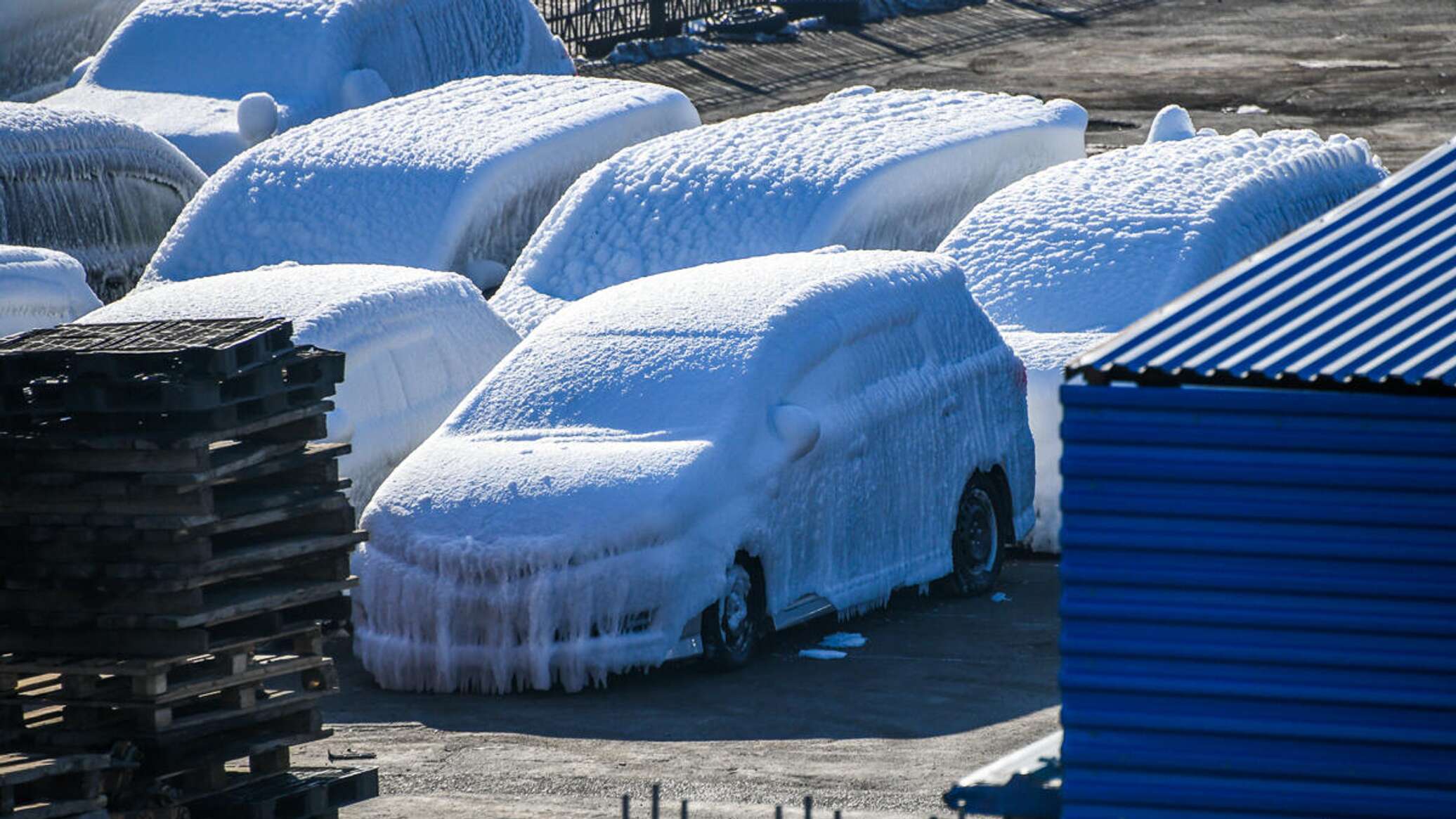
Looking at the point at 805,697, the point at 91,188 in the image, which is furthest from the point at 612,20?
the point at 805,697

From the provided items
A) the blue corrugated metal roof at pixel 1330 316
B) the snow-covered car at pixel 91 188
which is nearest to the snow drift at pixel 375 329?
the snow-covered car at pixel 91 188

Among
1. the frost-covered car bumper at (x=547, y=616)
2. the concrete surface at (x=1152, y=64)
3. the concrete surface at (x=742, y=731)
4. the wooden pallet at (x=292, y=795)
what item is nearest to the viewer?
the wooden pallet at (x=292, y=795)

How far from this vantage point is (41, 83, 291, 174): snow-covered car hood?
64.3 feet

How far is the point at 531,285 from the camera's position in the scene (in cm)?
1470

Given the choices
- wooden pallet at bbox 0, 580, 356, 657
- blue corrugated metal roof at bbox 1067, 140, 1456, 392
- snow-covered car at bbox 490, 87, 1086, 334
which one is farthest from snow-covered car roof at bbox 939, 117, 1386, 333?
blue corrugated metal roof at bbox 1067, 140, 1456, 392

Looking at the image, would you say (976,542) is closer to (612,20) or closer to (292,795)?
(292,795)

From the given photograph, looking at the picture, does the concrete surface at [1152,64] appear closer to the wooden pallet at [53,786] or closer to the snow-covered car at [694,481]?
the snow-covered car at [694,481]

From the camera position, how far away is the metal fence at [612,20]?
31109 mm

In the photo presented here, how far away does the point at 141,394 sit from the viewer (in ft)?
29.2

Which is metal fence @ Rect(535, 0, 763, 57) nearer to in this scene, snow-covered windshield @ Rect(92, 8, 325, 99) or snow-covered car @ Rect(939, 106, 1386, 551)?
snow-covered windshield @ Rect(92, 8, 325, 99)

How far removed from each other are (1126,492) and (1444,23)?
2637 centimetres

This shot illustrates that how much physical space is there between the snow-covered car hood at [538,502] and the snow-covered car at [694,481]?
1 centimetres

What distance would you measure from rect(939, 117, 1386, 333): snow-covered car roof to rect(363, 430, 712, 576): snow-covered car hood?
11.2 feet

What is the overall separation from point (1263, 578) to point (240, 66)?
49.1 ft
